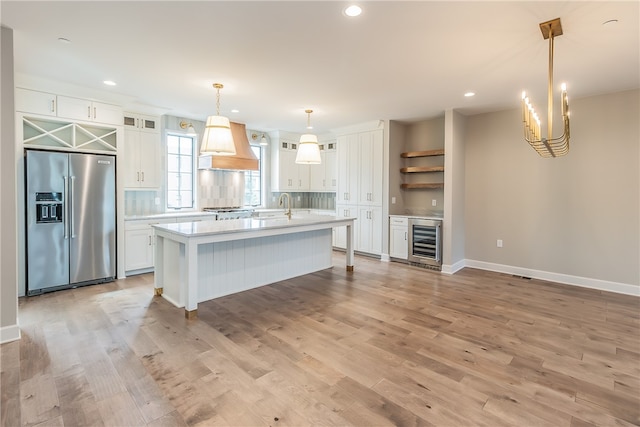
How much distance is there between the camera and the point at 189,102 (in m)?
4.82

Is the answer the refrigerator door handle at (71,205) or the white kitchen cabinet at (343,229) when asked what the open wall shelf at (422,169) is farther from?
the refrigerator door handle at (71,205)

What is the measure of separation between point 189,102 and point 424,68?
344cm

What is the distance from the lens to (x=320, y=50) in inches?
119

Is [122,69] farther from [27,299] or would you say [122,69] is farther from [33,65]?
[27,299]

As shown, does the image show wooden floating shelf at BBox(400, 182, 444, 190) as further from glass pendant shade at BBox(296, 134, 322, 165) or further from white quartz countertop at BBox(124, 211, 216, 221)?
white quartz countertop at BBox(124, 211, 216, 221)

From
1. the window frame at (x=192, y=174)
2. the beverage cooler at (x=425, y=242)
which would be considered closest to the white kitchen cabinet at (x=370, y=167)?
the beverage cooler at (x=425, y=242)

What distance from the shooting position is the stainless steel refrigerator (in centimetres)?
388

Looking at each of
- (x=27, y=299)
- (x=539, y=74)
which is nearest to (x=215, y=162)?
(x=27, y=299)

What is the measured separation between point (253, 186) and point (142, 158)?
8.42 feet

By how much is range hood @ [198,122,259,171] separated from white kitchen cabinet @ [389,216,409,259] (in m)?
2.93

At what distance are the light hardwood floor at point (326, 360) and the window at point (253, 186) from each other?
347 centimetres

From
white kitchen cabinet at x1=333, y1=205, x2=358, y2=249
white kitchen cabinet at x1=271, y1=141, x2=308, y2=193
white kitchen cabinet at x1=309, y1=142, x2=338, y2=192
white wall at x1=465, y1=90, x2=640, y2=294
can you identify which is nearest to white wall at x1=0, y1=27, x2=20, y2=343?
white kitchen cabinet at x1=333, y1=205, x2=358, y2=249

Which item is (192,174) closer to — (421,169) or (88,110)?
(88,110)

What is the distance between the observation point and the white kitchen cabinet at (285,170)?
7328 mm
